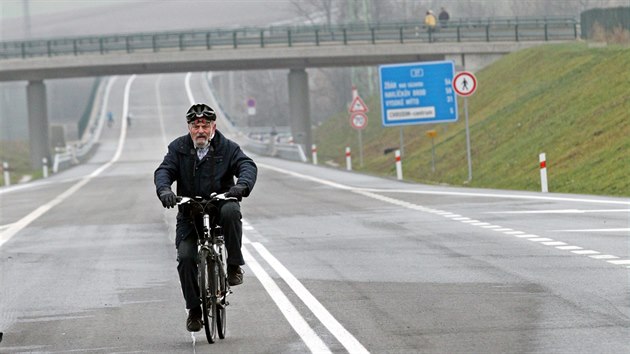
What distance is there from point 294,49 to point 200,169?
61.7m

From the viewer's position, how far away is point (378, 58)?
7250 cm

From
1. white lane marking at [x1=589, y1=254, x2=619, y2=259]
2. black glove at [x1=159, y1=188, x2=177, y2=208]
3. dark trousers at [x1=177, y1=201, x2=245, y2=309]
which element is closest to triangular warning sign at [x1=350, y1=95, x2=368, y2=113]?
white lane marking at [x1=589, y1=254, x2=619, y2=259]

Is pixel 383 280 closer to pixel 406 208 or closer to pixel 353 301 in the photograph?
pixel 353 301

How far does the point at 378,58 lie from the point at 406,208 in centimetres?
4676

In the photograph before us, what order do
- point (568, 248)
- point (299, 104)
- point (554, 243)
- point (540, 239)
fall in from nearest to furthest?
point (568, 248), point (554, 243), point (540, 239), point (299, 104)

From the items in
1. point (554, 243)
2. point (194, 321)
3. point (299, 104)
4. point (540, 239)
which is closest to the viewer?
point (194, 321)

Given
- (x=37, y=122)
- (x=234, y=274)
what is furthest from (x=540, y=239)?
(x=37, y=122)

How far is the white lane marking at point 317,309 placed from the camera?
9781 mm

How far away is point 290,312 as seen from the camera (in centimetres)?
1188

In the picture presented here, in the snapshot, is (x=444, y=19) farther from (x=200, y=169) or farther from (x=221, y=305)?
(x=221, y=305)

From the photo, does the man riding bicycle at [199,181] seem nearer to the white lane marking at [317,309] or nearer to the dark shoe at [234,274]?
the dark shoe at [234,274]

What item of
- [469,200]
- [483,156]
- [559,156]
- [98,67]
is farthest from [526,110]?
[98,67]

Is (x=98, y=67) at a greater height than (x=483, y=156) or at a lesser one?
greater

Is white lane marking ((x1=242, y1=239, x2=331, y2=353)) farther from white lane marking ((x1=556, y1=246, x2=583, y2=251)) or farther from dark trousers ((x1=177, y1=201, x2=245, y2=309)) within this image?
white lane marking ((x1=556, y1=246, x2=583, y2=251))
